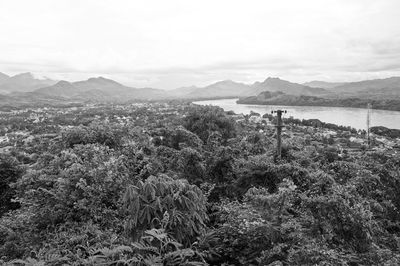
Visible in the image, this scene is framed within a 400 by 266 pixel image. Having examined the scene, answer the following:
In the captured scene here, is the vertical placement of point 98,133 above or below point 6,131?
above

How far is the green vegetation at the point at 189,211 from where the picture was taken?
6.00 meters

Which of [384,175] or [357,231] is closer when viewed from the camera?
[357,231]

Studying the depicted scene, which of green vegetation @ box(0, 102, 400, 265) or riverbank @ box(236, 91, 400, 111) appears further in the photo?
riverbank @ box(236, 91, 400, 111)

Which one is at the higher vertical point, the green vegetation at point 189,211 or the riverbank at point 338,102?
the riverbank at point 338,102

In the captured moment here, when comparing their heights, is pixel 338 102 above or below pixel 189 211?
above

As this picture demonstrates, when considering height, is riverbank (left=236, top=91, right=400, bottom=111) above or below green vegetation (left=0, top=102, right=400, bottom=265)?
above

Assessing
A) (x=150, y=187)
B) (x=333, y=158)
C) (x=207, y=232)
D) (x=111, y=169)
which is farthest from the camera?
(x=333, y=158)

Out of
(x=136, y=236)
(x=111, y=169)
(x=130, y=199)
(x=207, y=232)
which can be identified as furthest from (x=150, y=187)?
(x=111, y=169)

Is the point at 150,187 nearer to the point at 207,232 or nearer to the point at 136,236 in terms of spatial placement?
the point at 136,236

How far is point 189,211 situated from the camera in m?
6.49

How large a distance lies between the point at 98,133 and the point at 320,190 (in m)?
10.4

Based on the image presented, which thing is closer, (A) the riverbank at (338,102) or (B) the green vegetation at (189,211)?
(B) the green vegetation at (189,211)

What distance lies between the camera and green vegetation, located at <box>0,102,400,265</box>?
6.00 metres

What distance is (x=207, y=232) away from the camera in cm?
727
